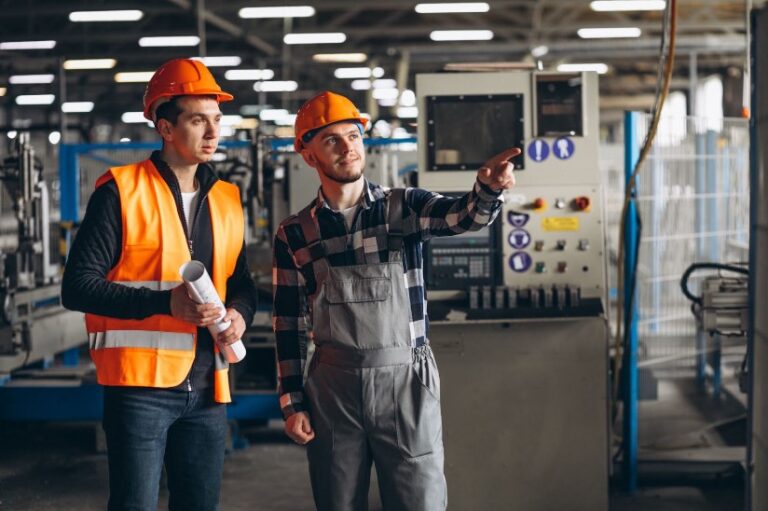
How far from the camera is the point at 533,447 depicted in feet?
12.6

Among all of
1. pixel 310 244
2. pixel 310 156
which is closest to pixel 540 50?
pixel 310 156

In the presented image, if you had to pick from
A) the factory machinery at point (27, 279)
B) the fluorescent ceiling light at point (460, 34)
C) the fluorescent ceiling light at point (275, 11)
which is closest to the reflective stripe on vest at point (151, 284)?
the factory machinery at point (27, 279)

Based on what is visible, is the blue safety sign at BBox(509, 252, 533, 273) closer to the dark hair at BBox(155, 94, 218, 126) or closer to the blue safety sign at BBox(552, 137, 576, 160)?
the blue safety sign at BBox(552, 137, 576, 160)

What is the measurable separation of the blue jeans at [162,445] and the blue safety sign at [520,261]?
169 centimetres

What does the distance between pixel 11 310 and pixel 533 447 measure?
2.92 metres

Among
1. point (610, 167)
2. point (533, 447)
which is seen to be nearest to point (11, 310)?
point (533, 447)

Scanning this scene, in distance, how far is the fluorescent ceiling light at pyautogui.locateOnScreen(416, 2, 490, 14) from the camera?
1042cm

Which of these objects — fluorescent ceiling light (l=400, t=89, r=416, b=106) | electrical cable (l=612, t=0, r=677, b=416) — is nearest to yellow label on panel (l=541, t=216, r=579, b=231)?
electrical cable (l=612, t=0, r=677, b=416)

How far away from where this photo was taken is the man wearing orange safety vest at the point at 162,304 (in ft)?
7.57

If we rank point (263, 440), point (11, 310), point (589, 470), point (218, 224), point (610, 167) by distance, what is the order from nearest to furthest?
point (218, 224), point (589, 470), point (11, 310), point (263, 440), point (610, 167)

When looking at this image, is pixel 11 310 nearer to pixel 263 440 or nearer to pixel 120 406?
pixel 263 440

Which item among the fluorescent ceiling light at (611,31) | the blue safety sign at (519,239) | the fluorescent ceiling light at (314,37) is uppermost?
the fluorescent ceiling light at (611,31)

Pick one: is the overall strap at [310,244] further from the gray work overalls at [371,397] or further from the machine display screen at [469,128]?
the machine display screen at [469,128]

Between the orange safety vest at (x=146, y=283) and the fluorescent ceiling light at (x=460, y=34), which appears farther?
the fluorescent ceiling light at (x=460, y=34)
